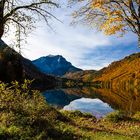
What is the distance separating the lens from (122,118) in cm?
A: 2989

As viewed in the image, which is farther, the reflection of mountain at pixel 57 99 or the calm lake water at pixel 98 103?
the reflection of mountain at pixel 57 99

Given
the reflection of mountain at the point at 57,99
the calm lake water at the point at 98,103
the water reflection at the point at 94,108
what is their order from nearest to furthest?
the water reflection at the point at 94,108
the calm lake water at the point at 98,103
the reflection of mountain at the point at 57,99

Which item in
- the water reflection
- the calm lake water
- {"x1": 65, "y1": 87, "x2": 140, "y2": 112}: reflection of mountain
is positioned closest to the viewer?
the water reflection

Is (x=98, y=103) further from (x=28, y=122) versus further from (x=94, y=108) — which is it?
(x=28, y=122)

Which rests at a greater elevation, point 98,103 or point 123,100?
point 123,100

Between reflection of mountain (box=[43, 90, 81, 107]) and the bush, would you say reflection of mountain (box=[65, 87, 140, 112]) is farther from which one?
the bush

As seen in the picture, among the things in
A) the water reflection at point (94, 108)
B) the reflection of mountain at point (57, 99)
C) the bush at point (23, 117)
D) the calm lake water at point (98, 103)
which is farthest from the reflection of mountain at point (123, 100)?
the bush at point (23, 117)

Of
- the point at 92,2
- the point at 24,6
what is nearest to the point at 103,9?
the point at 92,2

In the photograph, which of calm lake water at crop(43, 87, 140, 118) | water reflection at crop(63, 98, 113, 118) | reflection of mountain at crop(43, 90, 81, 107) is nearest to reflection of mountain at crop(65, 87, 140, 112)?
calm lake water at crop(43, 87, 140, 118)

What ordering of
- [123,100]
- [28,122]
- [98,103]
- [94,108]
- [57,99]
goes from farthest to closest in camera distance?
[57,99]
[123,100]
[98,103]
[94,108]
[28,122]

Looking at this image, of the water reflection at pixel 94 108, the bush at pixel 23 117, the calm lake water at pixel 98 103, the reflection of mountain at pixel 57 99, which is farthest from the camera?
the reflection of mountain at pixel 57 99

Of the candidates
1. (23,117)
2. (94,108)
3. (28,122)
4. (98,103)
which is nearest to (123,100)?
(98,103)

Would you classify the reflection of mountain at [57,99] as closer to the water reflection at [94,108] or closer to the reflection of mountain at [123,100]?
the water reflection at [94,108]

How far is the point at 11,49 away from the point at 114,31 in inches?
343
